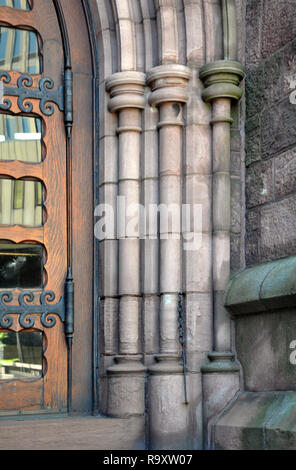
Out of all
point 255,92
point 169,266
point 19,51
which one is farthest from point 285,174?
point 19,51

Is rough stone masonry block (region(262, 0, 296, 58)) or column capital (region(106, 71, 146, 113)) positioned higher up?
rough stone masonry block (region(262, 0, 296, 58))

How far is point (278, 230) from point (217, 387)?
0.72 meters

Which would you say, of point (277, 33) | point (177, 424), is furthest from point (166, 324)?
point (277, 33)

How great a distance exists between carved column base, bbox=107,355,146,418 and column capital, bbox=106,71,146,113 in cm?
116

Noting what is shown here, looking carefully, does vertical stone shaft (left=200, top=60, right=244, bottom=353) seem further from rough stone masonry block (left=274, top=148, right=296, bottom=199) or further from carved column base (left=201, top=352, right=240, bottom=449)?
rough stone masonry block (left=274, top=148, right=296, bottom=199)

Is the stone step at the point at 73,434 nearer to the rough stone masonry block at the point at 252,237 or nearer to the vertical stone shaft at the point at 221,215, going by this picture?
the vertical stone shaft at the point at 221,215

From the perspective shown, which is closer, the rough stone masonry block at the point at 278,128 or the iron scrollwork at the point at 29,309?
the rough stone masonry block at the point at 278,128

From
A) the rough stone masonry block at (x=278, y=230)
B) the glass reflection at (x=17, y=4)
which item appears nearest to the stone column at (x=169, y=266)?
the rough stone masonry block at (x=278, y=230)

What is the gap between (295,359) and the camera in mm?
2920

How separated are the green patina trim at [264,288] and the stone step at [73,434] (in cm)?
66

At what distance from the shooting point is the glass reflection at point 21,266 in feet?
11.2

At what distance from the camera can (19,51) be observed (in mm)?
3590

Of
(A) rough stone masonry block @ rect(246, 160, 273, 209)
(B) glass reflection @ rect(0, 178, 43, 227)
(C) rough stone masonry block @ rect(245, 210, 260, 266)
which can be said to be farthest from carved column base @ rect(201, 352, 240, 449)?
(B) glass reflection @ rect(0, 178, 43, 227)

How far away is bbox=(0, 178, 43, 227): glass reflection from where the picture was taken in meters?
3.45
